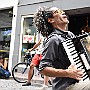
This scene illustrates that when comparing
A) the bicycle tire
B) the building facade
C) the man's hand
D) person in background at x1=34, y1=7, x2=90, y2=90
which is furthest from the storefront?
the man's hand

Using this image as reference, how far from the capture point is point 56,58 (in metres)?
2.30

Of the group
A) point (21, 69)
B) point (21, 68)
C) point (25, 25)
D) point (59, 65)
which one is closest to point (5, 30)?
point (25, 25)

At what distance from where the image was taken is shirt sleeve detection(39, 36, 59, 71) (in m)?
2.26

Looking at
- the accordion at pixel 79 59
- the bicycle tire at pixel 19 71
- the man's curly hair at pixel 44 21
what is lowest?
the bicycle tire at pixel 19 71

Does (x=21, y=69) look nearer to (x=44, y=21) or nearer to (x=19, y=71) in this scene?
(x=19, y=71)

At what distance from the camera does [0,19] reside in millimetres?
14266

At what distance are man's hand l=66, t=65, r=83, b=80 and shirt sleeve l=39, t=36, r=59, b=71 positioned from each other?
0.16 m

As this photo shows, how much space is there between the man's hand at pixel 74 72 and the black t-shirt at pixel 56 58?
0.24 ft

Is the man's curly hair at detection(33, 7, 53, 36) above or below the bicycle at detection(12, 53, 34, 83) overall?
above

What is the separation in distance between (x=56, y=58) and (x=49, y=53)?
8 centimetres

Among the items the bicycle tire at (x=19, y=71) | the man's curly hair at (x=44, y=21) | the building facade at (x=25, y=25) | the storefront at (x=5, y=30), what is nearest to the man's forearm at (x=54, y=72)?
the man's curly hair at (x=44, y=21)

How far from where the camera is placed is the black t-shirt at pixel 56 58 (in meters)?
2.26

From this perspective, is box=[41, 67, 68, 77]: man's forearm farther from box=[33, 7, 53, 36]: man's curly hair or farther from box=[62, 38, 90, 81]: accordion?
box=[33, 7, 53, 36]: man's curly hair

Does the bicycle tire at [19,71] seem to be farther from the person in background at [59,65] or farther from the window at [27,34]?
the person in background at [59,65]
